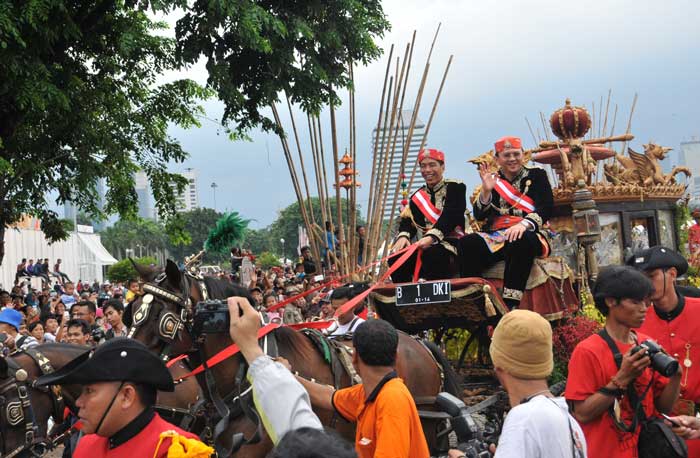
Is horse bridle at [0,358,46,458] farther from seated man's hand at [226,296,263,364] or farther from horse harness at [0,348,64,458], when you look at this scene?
seated man's hand at [226,296,263,364]

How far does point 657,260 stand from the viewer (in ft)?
15.5

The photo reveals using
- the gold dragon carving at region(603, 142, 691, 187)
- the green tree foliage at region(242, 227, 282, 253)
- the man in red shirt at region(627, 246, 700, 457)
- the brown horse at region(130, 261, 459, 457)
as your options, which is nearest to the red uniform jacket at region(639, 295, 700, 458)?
the man in red shirt at region(627, 246, 700, 457)

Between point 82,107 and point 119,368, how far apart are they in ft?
41.0

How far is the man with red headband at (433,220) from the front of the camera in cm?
808

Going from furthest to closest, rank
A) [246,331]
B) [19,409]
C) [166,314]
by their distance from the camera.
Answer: [19,409], [166,314], [246,331]

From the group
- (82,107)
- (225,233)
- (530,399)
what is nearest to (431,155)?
Answer: (225,233)

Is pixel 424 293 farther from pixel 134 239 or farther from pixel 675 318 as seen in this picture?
pixel 134 239

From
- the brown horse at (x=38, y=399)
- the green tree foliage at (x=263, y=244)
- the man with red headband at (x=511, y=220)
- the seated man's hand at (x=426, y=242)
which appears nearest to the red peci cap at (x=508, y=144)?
the man with red headband at (x=511, y=220)

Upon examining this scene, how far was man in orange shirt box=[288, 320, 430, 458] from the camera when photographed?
3.76 metres

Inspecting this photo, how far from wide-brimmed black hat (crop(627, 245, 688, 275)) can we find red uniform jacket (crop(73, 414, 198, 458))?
9.29ft

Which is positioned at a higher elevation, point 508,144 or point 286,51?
point 286,51

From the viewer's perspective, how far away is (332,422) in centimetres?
567

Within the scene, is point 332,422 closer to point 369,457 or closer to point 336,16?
point 369,457

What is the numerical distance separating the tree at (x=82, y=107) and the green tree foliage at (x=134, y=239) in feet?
290
